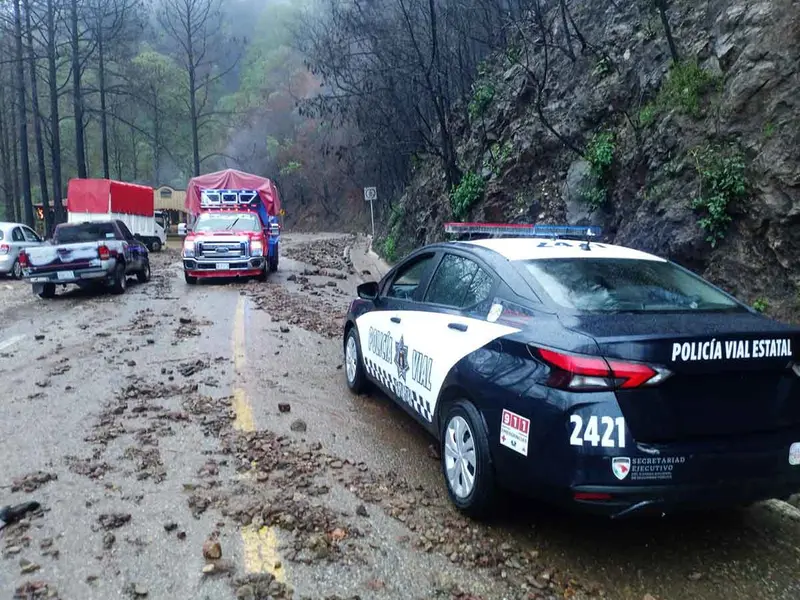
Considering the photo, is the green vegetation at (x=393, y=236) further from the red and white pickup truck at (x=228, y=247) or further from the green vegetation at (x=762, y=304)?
the green vegetation at (x=762, y=304)

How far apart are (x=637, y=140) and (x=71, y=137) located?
63.5m

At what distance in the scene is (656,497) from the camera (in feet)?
10.7

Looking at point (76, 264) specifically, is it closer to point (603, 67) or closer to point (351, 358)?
point (351, 358)

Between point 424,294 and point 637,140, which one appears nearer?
point 424,294

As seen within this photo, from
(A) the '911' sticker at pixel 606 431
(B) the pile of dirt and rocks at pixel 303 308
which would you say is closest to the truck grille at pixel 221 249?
(B) the pile of dirt and rocks at pixel 303 308

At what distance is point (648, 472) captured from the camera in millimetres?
3264

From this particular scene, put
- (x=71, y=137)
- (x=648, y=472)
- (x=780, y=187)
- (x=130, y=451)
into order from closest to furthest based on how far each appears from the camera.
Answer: (x=648, y=472)
(x=130, y=451)
(x=780, y=187)
(x=71, y=137)

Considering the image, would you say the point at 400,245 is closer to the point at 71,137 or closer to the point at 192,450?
the point at 192,450

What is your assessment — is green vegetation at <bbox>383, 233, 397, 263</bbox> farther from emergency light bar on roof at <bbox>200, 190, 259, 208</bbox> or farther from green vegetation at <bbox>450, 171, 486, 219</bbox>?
green vegetation at <bbox>450, 171, 486, 219</bbox>

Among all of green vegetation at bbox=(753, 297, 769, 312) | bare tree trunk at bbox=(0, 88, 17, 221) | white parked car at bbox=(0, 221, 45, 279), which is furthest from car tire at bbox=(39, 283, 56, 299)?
bare tree trunk at bbox=(0, 88, 17, 221)

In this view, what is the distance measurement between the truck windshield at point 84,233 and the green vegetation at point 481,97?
1021 cm

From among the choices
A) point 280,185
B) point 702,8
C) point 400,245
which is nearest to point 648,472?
point 702,8

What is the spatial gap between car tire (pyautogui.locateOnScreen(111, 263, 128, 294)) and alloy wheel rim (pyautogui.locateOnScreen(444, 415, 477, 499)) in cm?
1278

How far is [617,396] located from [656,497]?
0.53m
